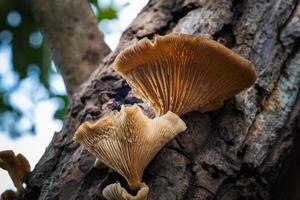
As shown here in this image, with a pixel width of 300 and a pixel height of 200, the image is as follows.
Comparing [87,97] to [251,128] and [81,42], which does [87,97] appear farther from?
[81,42]

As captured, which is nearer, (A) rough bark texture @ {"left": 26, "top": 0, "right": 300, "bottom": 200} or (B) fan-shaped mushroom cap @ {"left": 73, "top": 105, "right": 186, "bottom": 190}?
(B) fan-shaped mushroom cap @ {"left": 73, "top": 105, "right": 186, "bottom": 190}

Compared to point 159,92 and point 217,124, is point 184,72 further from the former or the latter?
point 217,124

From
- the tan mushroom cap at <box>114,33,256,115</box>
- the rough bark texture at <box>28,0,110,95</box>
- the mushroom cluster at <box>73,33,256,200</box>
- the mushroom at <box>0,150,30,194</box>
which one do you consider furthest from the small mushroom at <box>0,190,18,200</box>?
the rough bark texture at <box>28,0,110,95</box>

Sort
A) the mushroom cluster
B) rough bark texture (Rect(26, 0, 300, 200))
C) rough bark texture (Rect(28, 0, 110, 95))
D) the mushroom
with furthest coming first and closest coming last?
rough bark texture (Rect(28, 0, 110, 95)), the mushroom, rough bark texture (Rect(26, 0, 300, 200)), the mushroom cluster

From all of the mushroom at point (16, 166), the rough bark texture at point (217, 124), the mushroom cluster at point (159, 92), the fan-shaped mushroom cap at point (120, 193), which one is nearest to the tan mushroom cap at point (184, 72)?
the mushroom cluster at point (159, 92)

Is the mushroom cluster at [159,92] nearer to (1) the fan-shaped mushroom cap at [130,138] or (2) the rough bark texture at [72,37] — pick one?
(1) the fan-shaped mushroom cap at [130,138]

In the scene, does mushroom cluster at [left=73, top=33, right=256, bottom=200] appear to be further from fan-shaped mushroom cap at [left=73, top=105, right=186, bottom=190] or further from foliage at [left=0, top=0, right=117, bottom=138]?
foliage at [left=0, top=0, right=117, bottom=138]
